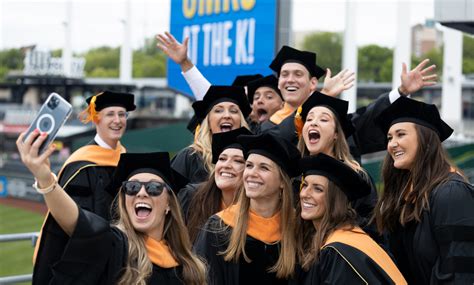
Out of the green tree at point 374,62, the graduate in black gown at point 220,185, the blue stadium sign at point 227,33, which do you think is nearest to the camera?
the graduate in black gown at point 220,185

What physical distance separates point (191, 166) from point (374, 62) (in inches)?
2919

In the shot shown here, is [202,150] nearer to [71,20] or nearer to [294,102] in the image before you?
[294,102]

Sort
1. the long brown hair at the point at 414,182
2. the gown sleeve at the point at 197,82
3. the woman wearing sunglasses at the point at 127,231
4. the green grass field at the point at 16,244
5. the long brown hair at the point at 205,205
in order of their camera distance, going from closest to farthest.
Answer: the woman wearing sunglasses at the point at 127,231 → the long brown hair at the point at 414,182 → the long brown hair at the point at 205,205 → the gown sleeve at the point at 197,82 → the green grass field at the point at 16,244

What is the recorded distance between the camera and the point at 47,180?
3703mm

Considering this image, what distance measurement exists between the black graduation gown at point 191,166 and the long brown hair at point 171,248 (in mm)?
1919

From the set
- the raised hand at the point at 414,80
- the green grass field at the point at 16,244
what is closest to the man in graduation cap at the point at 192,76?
the raised hand at the point at 414,80

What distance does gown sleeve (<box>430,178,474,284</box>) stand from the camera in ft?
15.6

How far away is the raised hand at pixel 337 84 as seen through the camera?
6.49m

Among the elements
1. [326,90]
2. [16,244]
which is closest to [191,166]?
[326,90]

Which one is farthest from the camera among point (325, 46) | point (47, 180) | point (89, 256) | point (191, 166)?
point (325, 46)

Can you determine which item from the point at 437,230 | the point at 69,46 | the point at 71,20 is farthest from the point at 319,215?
the point at 69,46

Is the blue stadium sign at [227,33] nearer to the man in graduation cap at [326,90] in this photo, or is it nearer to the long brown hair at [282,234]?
the man in graduation cap at [326,90]

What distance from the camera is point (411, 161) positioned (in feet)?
16.7

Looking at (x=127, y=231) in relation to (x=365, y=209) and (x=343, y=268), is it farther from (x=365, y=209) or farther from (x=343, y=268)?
(x=365, y=209)
